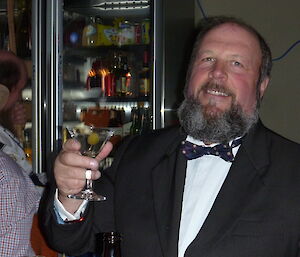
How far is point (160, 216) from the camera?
188 cm

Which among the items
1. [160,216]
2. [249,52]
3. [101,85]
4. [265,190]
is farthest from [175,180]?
[101,85]

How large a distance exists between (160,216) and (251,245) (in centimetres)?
31

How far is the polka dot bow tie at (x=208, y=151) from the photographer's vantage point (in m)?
1.91

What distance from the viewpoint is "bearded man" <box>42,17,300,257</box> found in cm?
175

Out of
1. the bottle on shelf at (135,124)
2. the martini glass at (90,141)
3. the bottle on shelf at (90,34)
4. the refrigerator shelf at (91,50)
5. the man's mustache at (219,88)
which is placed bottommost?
the bottle on shelf at (135,124)

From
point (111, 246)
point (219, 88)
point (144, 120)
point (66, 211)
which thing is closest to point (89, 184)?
point (66, 211)

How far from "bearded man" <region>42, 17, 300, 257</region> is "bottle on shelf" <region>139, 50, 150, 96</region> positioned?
5.72 ft

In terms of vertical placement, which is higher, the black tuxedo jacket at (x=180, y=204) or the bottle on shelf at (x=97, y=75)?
the bottle on shelf at (x=97, y=75)

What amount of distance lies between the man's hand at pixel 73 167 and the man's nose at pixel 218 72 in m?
0.41

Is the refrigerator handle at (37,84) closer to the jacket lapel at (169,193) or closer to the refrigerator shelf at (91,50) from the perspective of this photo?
the refrigerator shelf at (91,50)

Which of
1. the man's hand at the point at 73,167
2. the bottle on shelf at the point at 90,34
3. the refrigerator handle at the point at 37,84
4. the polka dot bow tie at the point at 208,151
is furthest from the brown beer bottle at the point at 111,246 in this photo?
the bottle on shelf at the point at 90,34

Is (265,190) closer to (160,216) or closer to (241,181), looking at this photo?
(241,181)

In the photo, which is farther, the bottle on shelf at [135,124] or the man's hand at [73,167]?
the bottle on shelf at [135,124]

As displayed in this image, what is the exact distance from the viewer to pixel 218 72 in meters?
1.88
